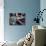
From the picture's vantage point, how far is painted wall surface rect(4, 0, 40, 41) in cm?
517

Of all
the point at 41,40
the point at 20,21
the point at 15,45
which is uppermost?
the point at 20,21

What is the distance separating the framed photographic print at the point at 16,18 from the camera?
17.1 ft

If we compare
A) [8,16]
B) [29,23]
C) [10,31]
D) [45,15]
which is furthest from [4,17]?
[45,15]

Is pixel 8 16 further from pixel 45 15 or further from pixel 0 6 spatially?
pixel 45 15

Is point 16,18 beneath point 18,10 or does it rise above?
beneath

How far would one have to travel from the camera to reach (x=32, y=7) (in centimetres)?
528

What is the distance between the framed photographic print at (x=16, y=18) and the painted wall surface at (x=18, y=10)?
118 millimetres

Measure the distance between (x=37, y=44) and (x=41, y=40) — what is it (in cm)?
11

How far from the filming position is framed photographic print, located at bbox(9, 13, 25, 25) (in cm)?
521

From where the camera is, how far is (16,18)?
17.1 ft

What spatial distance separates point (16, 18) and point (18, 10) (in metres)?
0.32

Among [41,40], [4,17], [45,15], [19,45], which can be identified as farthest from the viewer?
[4,17]

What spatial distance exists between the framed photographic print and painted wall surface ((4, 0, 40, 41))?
12cm

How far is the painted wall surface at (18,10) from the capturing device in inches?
204
